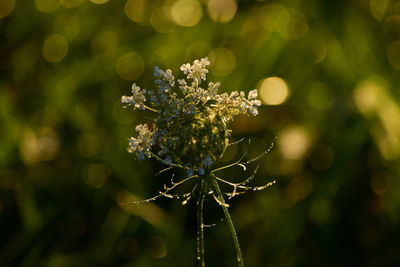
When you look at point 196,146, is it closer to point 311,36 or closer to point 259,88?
point 259,88

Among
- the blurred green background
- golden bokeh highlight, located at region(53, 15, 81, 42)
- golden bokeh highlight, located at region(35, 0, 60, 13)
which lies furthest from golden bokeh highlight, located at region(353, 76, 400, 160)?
golden bokeh highlight, located at region(35, 0, 60, 13)

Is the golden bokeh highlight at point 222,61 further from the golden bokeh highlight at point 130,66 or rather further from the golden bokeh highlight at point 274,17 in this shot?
the golden bokeh highlight at point 130,66

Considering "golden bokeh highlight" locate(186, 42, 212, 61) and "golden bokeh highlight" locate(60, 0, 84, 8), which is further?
"golden bokeh highlight" locate(60, 0, 84, 8)

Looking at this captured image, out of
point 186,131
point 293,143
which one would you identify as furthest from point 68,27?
point 186,131

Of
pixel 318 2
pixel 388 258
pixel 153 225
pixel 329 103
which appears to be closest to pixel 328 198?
pixel 388 258

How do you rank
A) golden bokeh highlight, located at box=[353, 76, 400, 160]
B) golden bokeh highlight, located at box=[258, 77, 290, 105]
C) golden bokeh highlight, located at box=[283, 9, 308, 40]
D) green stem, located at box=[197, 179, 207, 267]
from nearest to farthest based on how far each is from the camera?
1. green stem, located at box=[197, 179, 207, 267]
2. golden bokeh highlight, located at box=[353, 76, 400, 160]
3. golden bokeh highlight, located at box=[258, 77, 290, 105]
4. golden bokeh highlight, located at box=[283, 9, 308, 40]

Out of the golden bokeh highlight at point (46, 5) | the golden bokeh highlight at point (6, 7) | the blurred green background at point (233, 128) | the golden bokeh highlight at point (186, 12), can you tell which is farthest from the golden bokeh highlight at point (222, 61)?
the golden bokeh highlight at point (6, 7)

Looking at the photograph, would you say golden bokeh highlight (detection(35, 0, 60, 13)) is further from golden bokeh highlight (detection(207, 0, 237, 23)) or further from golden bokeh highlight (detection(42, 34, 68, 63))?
golden bokeh highlight (detection(207, 0, 237, 23))
